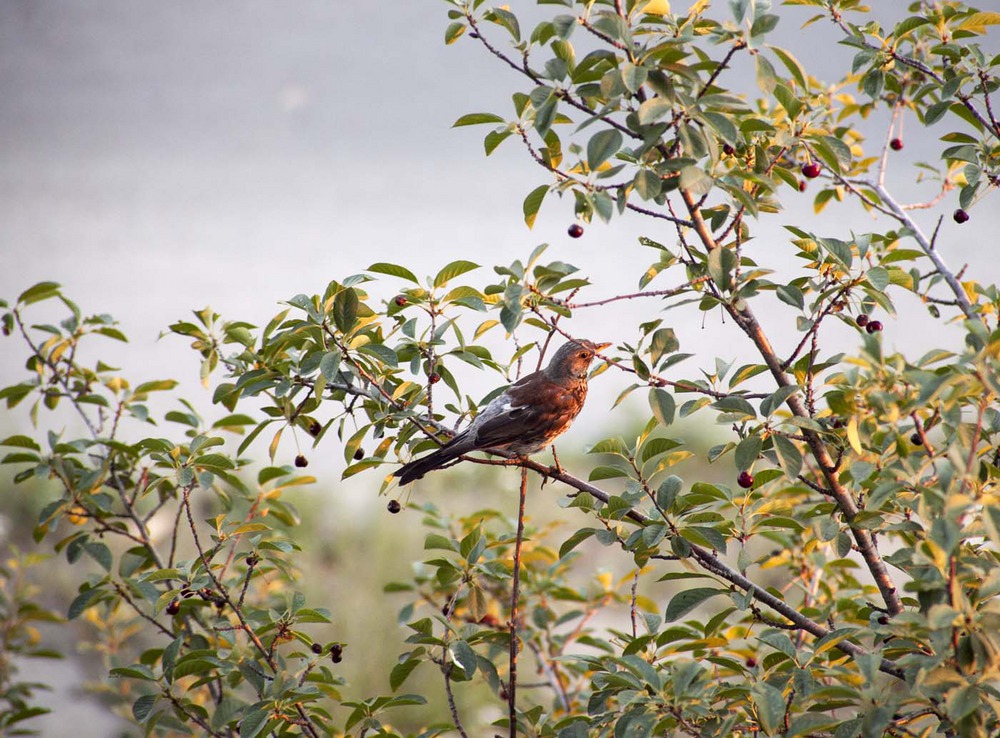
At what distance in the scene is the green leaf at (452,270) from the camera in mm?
1812

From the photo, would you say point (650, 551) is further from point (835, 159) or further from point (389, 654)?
point (389, 654)

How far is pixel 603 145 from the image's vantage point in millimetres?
1454

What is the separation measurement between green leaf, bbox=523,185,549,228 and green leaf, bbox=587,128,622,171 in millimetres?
211

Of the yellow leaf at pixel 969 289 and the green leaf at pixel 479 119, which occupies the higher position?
the green leaf at pixel 479 119

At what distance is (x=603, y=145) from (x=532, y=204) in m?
0.27

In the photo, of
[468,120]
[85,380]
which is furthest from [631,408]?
[468,120]

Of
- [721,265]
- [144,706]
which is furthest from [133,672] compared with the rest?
[721,265]

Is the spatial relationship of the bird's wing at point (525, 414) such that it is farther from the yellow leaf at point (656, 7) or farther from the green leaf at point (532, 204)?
the yellow leaf at point (656, 7)

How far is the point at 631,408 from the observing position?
5645mm

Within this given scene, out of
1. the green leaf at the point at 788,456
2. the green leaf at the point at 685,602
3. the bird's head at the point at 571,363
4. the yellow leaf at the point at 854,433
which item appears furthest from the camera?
the bird's head at the point at 571,363

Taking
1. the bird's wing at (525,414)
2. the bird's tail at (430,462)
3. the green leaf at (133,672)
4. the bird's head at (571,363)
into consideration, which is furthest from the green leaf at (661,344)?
the green leaf at (133,672)

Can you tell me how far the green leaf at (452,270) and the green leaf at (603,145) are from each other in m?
0.43

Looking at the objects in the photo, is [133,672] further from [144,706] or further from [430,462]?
[430,462]

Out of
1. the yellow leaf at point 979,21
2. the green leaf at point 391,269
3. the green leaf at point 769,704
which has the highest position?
the yellow leaf at point 979,21
